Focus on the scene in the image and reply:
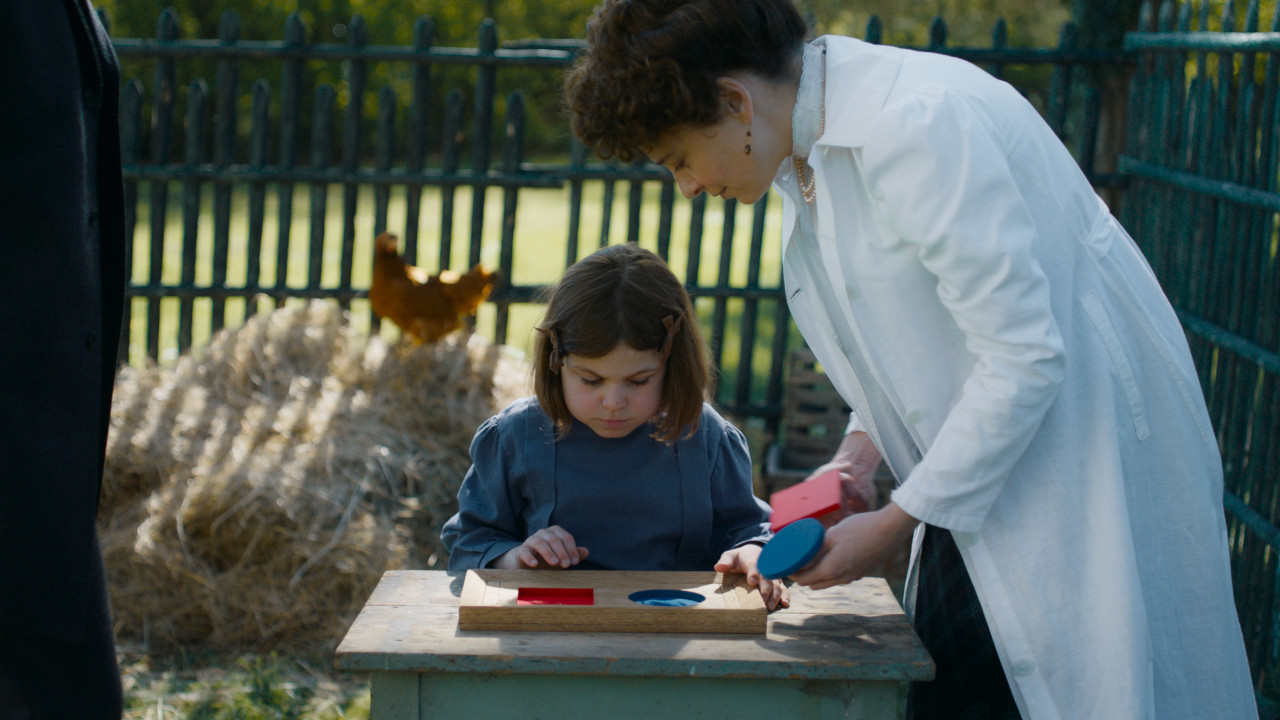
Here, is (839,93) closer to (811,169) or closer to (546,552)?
(811,169)

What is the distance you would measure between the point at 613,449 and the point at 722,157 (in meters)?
0.77

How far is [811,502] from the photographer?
1923 millimetres

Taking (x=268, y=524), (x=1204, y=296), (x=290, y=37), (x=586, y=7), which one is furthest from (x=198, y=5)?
(x=1204, y=296)

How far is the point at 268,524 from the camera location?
3.99 m

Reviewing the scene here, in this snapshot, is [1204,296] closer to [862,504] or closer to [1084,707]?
[862,504]

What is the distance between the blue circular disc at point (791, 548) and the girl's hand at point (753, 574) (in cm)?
8

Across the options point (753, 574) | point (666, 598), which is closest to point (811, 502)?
point (753, 574)

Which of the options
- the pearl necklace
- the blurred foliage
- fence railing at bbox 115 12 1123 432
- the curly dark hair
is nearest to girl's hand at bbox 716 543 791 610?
the pearl necklace

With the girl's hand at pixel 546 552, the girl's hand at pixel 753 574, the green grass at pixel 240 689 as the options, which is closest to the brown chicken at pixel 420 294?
the green grass at pixel 240 689

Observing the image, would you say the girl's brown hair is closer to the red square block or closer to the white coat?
the red square block

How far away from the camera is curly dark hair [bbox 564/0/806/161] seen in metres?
1.65

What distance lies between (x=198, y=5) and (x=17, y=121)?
60.2ft

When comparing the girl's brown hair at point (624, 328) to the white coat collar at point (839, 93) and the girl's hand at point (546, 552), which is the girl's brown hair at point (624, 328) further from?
the white coat collar at point (839, 93)

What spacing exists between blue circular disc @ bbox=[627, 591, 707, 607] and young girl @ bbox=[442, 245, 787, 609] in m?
0.28
